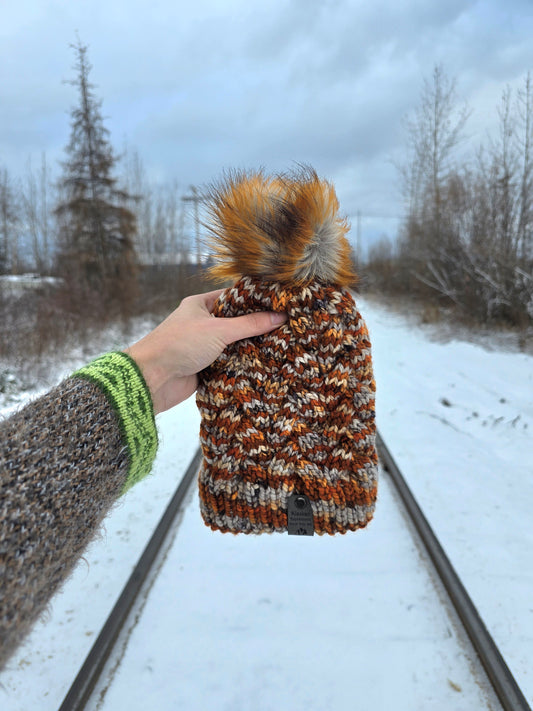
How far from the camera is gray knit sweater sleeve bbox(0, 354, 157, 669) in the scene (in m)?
0.85

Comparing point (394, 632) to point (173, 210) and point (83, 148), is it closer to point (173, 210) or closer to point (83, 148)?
point (83, 148)

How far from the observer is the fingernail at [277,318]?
135 cm

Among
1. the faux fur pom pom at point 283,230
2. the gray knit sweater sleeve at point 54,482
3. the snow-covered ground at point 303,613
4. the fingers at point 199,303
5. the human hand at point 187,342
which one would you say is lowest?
the snow-covered ground at point 303,613

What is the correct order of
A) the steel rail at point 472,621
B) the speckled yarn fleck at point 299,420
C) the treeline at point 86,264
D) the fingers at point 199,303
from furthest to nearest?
the treeline at point 86,264, the steel rail at point 472,621, the fingers at point 199,303, the speckled yarn fleck at point 299,420

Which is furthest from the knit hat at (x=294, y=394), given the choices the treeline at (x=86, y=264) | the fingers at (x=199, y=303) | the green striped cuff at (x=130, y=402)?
the treeline at (x=86, y=264)

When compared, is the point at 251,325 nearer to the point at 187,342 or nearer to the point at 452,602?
the point at 187,342

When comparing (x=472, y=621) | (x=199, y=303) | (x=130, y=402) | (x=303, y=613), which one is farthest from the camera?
(x=303, y=613)

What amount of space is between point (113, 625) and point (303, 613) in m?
0.96

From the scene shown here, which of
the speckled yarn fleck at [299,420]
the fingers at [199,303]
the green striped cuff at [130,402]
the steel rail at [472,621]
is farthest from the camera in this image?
the steel rail at [472,621]

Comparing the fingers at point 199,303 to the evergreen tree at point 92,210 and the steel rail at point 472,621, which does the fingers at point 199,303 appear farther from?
the evergreen tree at point 92,210

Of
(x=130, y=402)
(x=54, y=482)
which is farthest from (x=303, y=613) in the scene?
(x=54, y=482)

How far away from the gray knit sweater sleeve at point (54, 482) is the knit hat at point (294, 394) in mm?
282

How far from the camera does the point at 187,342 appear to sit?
139 cm

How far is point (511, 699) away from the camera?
181 centimetres
